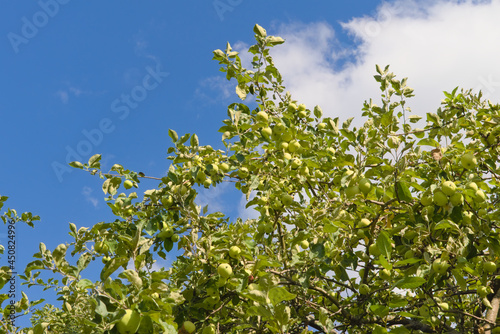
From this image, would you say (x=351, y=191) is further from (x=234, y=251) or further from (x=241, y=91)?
(x=241, y=91)

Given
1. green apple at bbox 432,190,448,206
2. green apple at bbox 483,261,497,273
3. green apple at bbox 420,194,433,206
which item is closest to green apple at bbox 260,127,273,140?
green apple at bbox 420,194,433,206

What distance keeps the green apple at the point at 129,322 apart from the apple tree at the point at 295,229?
0.07 metres

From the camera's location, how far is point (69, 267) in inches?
123

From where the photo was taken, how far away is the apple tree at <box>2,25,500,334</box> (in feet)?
10.2

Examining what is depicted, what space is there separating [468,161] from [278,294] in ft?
6.77

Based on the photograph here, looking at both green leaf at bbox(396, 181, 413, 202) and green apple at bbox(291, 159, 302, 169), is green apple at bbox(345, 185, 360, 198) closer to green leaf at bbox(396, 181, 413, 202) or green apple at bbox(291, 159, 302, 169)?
green leaf at bbox(396, 181, 413, 202)

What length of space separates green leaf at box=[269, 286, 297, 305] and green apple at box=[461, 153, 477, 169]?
2009mm

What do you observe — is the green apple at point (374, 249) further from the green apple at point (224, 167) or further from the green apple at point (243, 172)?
the green apple at point (224, 167)

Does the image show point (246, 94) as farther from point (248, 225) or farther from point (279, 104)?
point (248, 225)

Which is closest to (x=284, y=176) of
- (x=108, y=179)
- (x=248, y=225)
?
(x=248, y=225)

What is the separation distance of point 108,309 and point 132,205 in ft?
5.84

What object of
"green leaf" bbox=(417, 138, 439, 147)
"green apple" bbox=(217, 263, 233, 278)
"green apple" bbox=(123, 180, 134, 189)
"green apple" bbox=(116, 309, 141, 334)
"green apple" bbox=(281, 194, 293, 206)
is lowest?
"green apple" bbox=(116, 309, 141, 334)

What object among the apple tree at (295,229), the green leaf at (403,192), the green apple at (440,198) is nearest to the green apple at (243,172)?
the apple tree at (295,229)

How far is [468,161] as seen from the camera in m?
3.54
